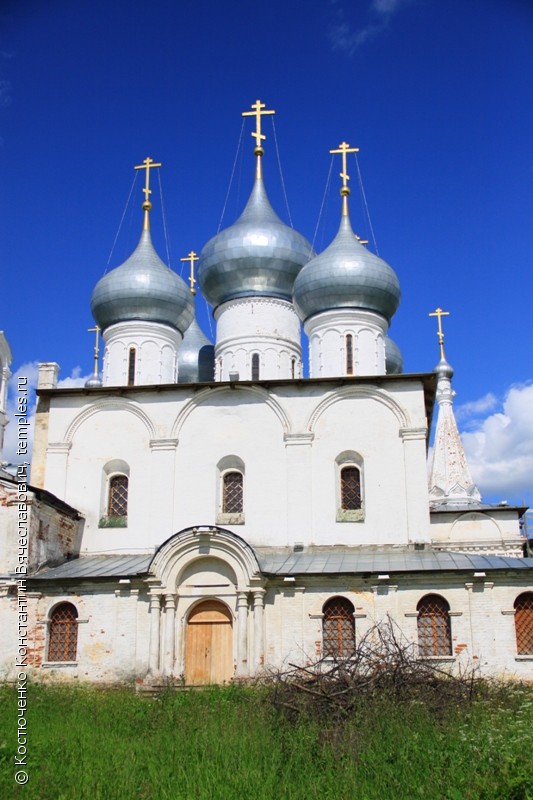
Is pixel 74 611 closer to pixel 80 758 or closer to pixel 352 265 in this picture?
pixel 80 758

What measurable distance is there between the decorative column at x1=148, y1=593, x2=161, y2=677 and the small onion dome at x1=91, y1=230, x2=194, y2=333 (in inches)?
312

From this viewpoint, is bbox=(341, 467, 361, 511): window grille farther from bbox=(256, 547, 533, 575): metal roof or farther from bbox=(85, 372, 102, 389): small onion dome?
bbox=(85, 372, 102, 389): small onion dome

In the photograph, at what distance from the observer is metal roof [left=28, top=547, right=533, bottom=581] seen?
16078mm

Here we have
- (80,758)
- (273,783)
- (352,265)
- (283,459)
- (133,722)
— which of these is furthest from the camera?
(352,265)

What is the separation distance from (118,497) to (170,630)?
3.79 metres

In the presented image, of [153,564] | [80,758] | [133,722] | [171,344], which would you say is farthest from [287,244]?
[80,758]

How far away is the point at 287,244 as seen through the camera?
22.7 meters

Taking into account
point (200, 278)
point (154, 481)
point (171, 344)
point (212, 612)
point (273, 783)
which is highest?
point (200, 278)

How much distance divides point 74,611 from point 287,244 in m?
10.6

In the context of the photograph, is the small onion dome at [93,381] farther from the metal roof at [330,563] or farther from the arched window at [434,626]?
the arched window at [434,626]

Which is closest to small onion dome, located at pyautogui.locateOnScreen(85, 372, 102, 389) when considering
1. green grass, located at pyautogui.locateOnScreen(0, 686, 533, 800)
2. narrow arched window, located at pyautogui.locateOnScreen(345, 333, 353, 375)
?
narrow arched window, located at pyautogui.locateOnScreen(345, 333, 353, 375)

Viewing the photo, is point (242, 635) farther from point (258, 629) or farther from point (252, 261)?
point (252, 261)

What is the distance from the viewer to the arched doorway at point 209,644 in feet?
53.0

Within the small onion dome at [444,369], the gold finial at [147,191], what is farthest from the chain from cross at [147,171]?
the small onion dome at [444,369]
